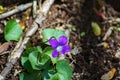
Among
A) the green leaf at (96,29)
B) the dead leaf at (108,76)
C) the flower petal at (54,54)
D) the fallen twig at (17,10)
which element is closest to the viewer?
the flower petal at (54,54)

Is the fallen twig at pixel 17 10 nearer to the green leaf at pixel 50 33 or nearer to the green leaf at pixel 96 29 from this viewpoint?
the green leaf at pixel 50 33

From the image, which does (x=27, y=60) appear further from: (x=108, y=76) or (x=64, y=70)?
(x=108, y=76)

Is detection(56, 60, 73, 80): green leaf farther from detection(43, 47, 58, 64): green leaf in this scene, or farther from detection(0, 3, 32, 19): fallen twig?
detection(0, 3, 32, 19): fallen twig

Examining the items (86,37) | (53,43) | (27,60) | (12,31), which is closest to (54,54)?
(53,43)

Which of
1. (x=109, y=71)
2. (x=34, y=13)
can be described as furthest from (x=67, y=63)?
(x=34, y=13)

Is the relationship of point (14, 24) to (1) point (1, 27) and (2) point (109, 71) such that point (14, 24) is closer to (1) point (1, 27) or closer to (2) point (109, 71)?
Answer: (1) point (1, 27)

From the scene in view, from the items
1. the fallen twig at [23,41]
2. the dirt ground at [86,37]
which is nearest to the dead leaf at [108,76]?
the dirt ground at [86,37]

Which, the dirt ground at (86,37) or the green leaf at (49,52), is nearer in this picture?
the green leaf at (49,52)

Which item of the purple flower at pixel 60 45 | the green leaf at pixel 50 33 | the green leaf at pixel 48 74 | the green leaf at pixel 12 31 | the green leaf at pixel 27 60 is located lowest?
the green leaf at pixel 48 74
